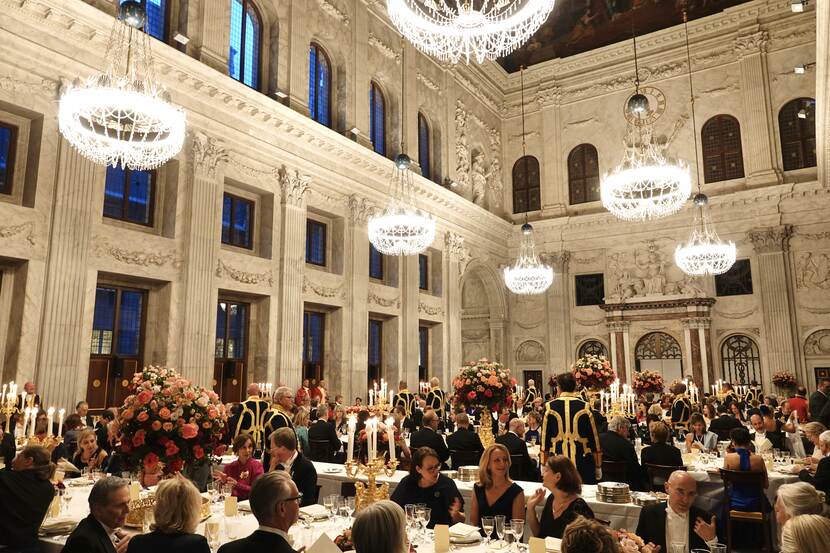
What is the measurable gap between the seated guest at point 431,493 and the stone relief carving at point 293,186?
1065 centimetres

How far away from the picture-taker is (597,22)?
76.7ft

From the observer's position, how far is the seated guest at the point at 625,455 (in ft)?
22.3

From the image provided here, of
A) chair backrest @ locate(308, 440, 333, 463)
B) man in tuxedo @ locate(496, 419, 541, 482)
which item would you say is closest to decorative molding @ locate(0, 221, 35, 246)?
chair backrest @ locate(308, 440, 333, 463)

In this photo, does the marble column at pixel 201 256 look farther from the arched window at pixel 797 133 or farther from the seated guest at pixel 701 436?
the arched window at pixel 797 133

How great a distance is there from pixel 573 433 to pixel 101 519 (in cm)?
487

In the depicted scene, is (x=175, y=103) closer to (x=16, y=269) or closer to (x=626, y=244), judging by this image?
(x=16, y=269)

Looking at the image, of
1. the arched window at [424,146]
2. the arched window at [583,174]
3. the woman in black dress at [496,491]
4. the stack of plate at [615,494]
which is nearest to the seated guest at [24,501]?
the woman in black dress at [496,491]

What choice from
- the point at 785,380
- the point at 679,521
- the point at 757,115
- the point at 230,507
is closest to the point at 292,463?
the point at 230,507

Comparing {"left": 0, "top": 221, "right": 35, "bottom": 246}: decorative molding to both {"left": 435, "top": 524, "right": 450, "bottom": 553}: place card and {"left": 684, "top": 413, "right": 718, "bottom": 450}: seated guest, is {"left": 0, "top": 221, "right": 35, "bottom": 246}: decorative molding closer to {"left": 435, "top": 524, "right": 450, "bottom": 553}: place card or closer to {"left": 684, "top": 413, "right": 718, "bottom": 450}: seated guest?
{"left": 435, "top": 524, "right": 450, "bottom": 553}: place card

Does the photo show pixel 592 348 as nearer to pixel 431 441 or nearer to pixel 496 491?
pixel 431 441

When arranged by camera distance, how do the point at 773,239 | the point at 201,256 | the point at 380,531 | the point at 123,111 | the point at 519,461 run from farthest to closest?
the point at 773,239, the point at 201,256, the point at 123,111, the point at 519,461, the point at 380,531

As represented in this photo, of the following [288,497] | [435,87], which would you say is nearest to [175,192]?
[288,497]

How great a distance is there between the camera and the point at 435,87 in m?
21.4

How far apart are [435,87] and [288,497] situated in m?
20.1
